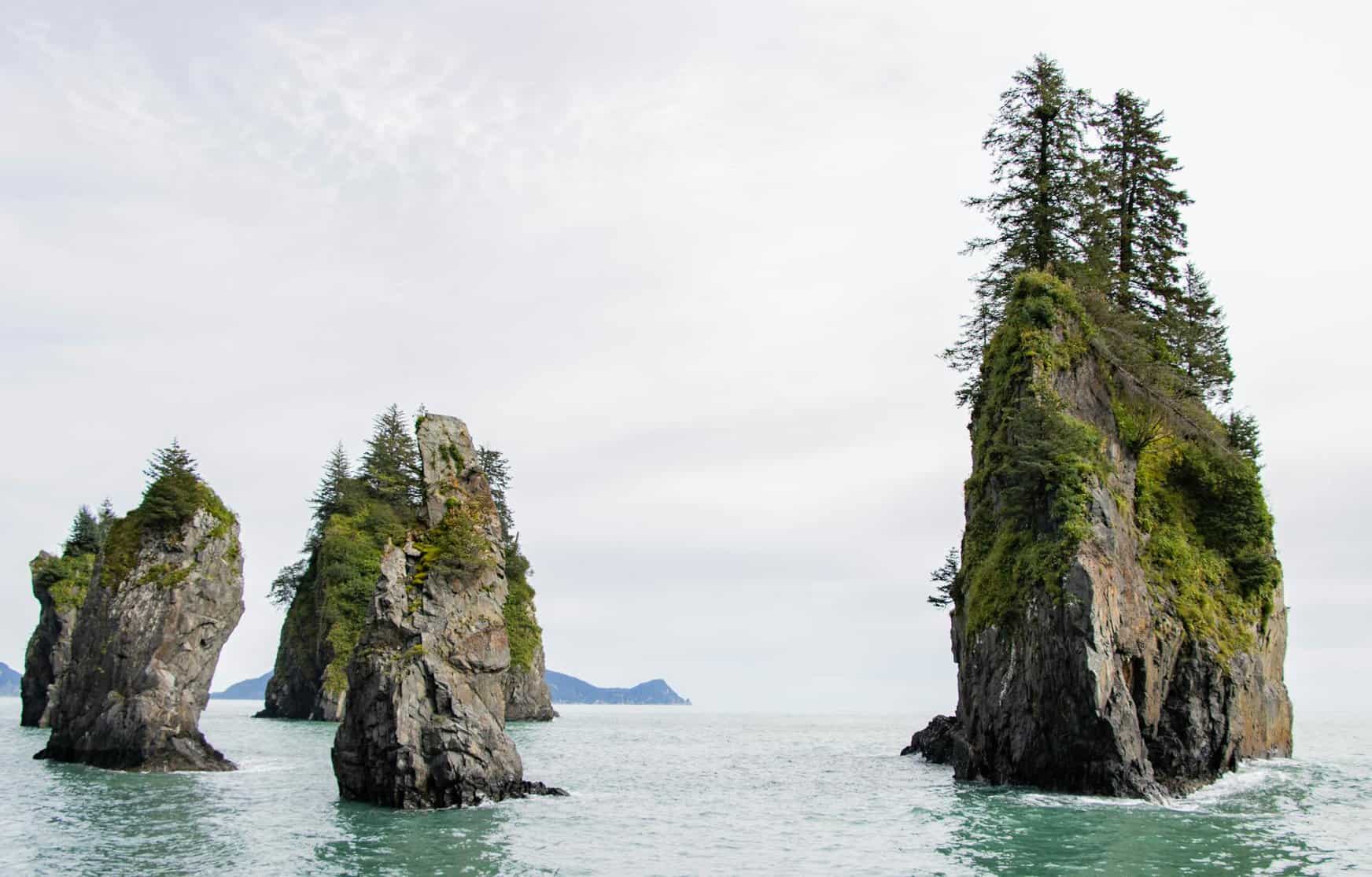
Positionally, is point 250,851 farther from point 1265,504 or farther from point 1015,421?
point 1265,504

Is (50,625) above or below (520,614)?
below

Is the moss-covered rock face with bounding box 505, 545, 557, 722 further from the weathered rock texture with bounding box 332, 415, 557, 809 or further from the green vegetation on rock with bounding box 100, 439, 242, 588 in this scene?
the weathered rock texture with bounding box 332, 415, 557, 809

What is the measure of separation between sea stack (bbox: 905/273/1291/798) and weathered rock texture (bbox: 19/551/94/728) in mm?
59101

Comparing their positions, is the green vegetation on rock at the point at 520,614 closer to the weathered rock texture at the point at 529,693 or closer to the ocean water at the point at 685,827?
the weathered rock texture at the point at 529,693

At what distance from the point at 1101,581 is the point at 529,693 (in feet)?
228

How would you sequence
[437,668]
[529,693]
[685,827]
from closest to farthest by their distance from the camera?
[685,827], [437,668], [529,693]

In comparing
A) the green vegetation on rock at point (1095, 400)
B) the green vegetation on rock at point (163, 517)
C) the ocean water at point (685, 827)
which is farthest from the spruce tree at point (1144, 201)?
the green vegetation on rock at point (163, 517)

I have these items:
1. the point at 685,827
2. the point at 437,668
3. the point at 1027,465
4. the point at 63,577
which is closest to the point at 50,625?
the point at 63,577

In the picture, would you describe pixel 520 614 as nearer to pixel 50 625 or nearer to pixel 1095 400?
pixel 50 625

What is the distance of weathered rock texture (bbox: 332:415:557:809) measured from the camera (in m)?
29.6

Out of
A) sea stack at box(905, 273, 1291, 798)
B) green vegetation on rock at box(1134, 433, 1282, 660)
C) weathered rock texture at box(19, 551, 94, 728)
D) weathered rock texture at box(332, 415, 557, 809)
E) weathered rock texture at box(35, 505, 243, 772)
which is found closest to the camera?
weathered rock texture at box(332, 415, 557, 809)

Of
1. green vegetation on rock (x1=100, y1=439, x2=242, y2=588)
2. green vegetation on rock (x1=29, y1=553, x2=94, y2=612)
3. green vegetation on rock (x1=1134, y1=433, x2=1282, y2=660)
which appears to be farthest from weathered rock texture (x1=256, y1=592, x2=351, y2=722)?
green vegetation on rock (x1=1134, y1=433, x2=1282, y2=660)

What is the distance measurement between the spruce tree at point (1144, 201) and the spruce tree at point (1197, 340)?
1377 mm

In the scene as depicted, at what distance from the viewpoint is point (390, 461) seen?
9775cm
